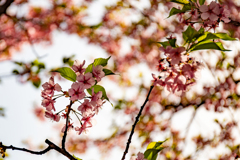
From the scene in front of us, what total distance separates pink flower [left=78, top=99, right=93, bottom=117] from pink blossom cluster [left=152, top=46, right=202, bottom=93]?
1.06 ft

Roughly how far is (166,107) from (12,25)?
11.8 ft

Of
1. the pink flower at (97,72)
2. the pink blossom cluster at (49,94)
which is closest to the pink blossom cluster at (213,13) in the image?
the pink flower at (97,72)

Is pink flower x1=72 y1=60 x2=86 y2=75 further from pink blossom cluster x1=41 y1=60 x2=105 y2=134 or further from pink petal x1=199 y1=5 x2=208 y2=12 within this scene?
pink petal x1=199 y1=5 x2=208 y2=12

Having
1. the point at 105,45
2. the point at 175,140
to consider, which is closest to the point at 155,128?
the point at 175,140

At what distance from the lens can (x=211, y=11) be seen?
3.41ft

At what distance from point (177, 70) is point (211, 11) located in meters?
0.36

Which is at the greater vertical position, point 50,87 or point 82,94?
point 50,87

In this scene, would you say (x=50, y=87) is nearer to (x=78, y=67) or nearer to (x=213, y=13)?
(x=78, y=67)

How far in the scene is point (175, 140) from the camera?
4254 mm

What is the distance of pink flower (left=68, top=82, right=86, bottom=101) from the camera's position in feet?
2.73

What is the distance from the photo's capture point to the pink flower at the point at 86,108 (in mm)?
903

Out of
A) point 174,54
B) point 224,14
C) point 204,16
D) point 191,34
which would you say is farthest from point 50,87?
point 224,14

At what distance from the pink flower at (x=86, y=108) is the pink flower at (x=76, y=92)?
60 millimetres

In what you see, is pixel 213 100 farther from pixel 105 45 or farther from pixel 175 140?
pixel 105 45
